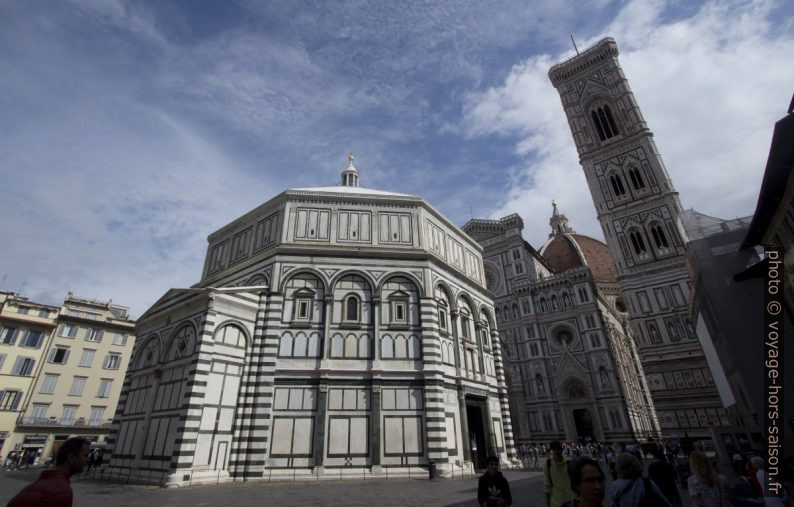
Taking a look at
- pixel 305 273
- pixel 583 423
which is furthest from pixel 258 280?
pixel 583 423

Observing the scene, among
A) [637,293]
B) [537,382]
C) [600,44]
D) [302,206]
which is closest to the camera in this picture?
[302,206]

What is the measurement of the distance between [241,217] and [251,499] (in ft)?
50.8

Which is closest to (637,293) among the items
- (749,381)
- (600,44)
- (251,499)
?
(749,381)

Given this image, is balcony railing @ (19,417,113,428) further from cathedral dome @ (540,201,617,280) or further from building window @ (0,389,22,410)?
cathedral dome @ (540,201,617,280)

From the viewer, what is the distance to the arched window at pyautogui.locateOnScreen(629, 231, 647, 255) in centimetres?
3734

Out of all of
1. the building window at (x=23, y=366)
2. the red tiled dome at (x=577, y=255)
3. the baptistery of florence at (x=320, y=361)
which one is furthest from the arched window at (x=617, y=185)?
the building window at (x=23, y=366)

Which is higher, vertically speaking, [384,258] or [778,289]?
[384,258]

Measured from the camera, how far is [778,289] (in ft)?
38.6

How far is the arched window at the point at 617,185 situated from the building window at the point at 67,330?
165ft

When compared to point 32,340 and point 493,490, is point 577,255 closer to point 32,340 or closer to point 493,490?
point 493,490

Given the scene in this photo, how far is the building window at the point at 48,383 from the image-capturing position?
92.8 feet

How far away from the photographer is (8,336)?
2794 centimetres

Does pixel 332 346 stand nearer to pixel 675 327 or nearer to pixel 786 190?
pixel 786 190

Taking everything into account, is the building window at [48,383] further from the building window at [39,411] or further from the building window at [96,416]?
the building window at [96,416]
